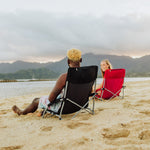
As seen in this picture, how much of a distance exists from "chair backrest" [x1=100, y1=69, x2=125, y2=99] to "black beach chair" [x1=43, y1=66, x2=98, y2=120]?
1.99 meters

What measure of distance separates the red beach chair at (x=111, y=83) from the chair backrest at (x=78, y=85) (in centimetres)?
200

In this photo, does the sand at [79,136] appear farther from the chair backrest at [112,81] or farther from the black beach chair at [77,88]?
the chair backrest at [112,81]

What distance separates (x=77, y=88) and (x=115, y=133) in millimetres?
1328

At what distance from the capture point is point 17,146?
2160 millimetres

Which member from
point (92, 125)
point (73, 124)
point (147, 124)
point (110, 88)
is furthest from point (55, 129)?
point (110, 88)

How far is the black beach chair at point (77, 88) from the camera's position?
3.23 metres

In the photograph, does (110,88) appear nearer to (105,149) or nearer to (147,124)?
(147,124)

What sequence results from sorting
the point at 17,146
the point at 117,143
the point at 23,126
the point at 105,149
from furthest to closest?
A: the point at 23,126 → the point at 17,146 → the point at 117,143 → the point at 105,149

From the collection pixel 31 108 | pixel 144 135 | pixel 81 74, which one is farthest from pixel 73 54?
pixel 144 135

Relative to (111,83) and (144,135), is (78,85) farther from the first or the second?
(111,83)

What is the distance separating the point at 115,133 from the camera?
2.35m

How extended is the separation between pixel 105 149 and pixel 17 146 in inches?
48.5

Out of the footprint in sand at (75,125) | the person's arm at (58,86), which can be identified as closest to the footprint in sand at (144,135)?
the footprint in sand at (75,125)

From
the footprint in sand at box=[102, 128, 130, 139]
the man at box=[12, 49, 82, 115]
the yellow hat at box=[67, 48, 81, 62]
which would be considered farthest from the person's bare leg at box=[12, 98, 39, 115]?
the footprint in sand at box=[102, 128, 130, 139]
